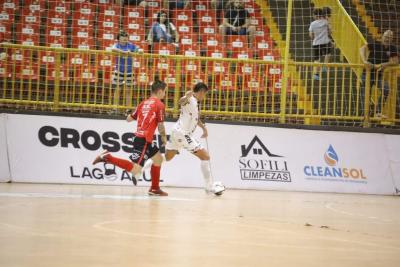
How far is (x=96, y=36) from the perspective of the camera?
1902 cm

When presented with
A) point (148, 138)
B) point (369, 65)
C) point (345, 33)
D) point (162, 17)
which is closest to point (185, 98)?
point (148, 138)

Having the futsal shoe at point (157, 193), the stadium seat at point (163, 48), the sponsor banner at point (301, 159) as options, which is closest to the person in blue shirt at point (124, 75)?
the sponsor banner at point (301, 159)

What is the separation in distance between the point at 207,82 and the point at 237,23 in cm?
342

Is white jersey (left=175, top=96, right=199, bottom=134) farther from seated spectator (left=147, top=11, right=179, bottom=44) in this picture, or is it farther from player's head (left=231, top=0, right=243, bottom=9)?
player's head (left=231, top=0, right=243, bottom=9)

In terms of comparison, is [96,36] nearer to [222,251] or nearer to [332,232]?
[332,232]

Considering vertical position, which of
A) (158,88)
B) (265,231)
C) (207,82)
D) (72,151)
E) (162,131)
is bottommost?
(265,231)

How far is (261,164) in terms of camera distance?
15.9 metres

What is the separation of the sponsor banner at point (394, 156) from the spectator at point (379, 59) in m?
0.61

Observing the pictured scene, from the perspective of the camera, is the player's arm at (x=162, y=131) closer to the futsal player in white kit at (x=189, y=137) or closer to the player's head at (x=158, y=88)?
the player's head at (x=158, y=88)

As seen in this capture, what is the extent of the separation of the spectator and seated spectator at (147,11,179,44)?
458cm

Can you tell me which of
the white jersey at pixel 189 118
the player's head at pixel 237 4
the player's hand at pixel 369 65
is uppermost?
the player's head at pixel 237 4

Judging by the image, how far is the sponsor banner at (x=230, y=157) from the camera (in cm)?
1495

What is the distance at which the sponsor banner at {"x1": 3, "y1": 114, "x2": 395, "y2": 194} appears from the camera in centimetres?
1495

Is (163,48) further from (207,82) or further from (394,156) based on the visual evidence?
(394,156)
